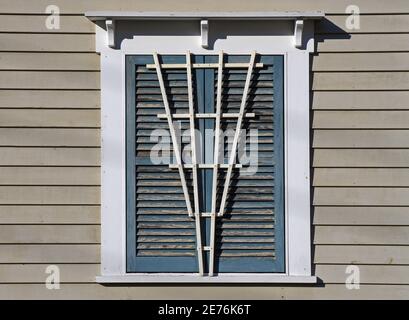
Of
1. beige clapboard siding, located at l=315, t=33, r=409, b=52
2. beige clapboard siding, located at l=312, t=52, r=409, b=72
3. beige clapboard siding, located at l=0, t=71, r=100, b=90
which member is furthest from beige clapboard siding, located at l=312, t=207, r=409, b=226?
beige clapboard siding, located at l=0, t=71, r=100, b=90

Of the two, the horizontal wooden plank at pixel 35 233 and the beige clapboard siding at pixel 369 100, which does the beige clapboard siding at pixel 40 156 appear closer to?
the horizontal wooden plank at pixel 35 233

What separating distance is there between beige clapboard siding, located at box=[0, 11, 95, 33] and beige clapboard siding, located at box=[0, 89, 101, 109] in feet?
1.35

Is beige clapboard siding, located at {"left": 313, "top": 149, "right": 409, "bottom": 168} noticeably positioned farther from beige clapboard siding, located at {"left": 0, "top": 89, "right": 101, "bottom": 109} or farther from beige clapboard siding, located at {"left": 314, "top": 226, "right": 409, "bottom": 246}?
beige clapboard siding, located at {"left": 0, "top": 89, "right": 101, "bottom": 109}

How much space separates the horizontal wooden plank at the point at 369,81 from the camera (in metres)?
4.92

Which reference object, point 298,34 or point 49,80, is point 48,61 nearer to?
point 49,80

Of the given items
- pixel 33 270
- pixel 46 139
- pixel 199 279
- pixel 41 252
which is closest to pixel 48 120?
pixel 46 139

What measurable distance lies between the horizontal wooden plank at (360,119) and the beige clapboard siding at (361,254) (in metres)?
0.80

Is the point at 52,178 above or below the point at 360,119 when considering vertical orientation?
below

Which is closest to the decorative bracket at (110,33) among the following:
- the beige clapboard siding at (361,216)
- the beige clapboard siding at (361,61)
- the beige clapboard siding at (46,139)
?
the beige clapboard siding at (46,139)

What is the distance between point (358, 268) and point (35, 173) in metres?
2.25

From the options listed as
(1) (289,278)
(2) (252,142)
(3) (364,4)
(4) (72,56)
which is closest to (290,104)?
(2) (252,142)

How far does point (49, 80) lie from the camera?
195 inches

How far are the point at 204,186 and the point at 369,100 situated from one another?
1242mm

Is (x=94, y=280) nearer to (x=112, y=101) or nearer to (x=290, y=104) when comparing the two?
(x=112, y=101)
